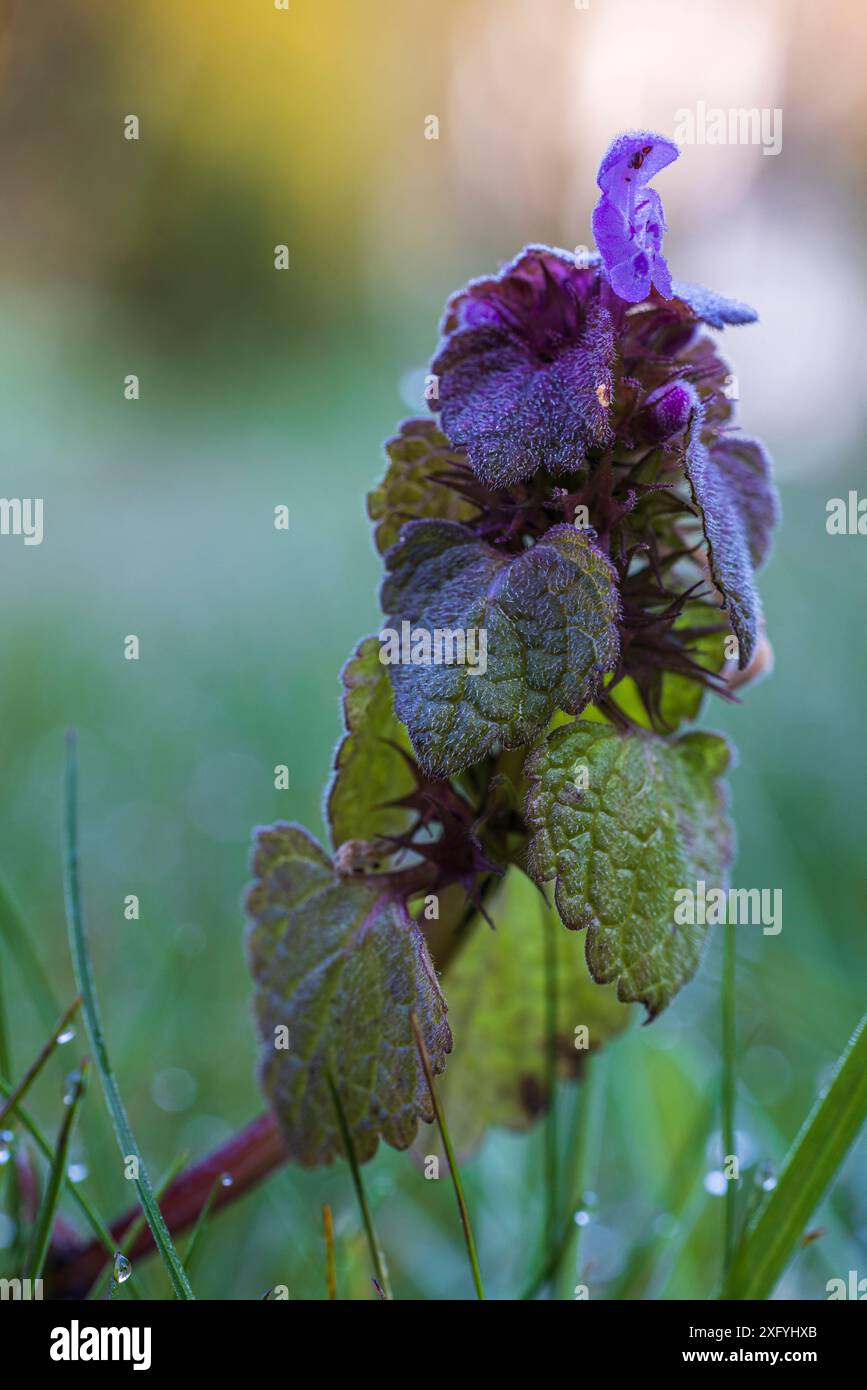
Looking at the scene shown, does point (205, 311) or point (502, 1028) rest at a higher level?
point (205, 311)

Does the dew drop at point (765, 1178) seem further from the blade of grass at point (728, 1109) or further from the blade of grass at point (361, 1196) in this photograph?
the blade of grass at point (361, 1196)

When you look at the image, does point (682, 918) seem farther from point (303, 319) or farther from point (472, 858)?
point (303, 319)

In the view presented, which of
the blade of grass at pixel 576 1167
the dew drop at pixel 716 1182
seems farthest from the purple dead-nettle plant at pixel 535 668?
the dew drop at pixel 716 1182

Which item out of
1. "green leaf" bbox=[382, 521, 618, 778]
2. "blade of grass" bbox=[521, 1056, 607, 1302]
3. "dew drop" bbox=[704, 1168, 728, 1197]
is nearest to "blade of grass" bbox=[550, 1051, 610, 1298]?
"blade of grass" bbox=[521, 1056, 607, 1302]

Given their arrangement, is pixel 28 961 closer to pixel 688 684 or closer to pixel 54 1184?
pixel 54 1184

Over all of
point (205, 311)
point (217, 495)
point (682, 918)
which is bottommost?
point (682, 918)

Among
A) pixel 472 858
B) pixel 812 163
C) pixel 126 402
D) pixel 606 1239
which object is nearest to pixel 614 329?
pixel 472 858

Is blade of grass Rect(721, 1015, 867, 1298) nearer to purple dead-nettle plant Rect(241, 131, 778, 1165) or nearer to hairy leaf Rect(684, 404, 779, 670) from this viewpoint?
purple dead-nettle plant Rect(241, 131, 778, 1165)

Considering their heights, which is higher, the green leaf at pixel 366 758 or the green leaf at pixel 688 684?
the green leaf at pixel 688 684
